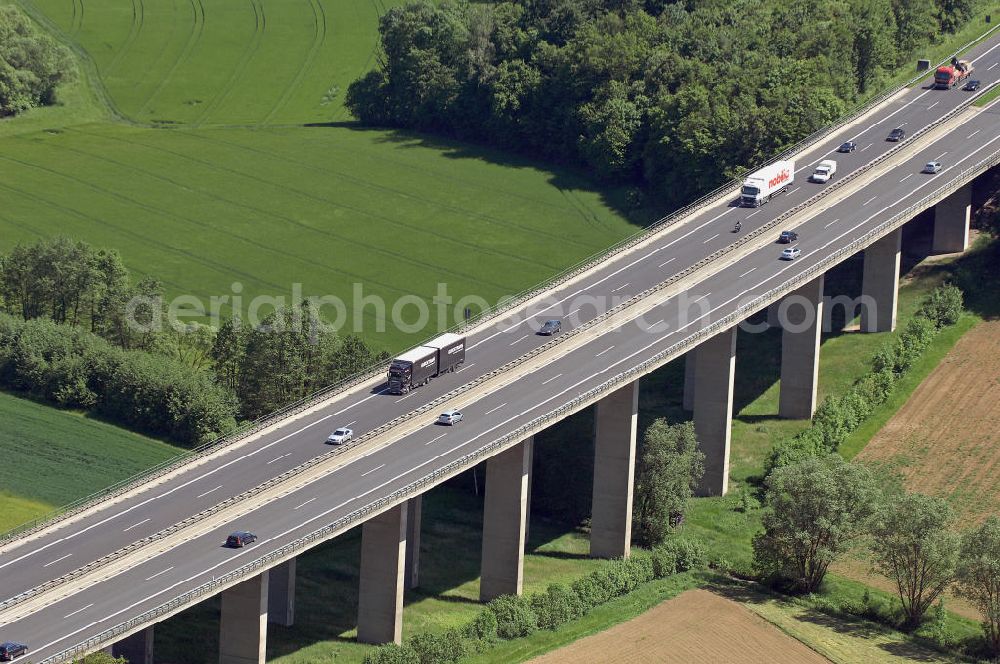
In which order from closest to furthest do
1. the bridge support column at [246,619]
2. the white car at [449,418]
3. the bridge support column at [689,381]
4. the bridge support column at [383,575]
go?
1. the bridge support column at [246,619]
2. the bridge support column at [383,575]
3. the white car at [449,418]
4. the bridge support column at [689,381]

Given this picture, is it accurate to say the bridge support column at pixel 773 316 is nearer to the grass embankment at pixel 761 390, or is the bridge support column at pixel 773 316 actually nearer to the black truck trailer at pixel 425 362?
the grass embankment at pixel 761 390

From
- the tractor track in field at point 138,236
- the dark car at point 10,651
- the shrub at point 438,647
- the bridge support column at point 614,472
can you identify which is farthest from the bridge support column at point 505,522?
the tractor track in field at point 138,236

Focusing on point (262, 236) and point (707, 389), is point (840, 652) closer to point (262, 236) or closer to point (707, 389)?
point (707, 389)

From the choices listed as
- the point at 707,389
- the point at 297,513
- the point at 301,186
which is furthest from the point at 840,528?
the point at 301,186

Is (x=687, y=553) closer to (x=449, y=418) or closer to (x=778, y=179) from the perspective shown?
(x=449, y=418)

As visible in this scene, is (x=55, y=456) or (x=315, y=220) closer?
(x=55, y=456)

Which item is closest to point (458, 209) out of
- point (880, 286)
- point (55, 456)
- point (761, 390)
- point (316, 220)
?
point (316, 220)
